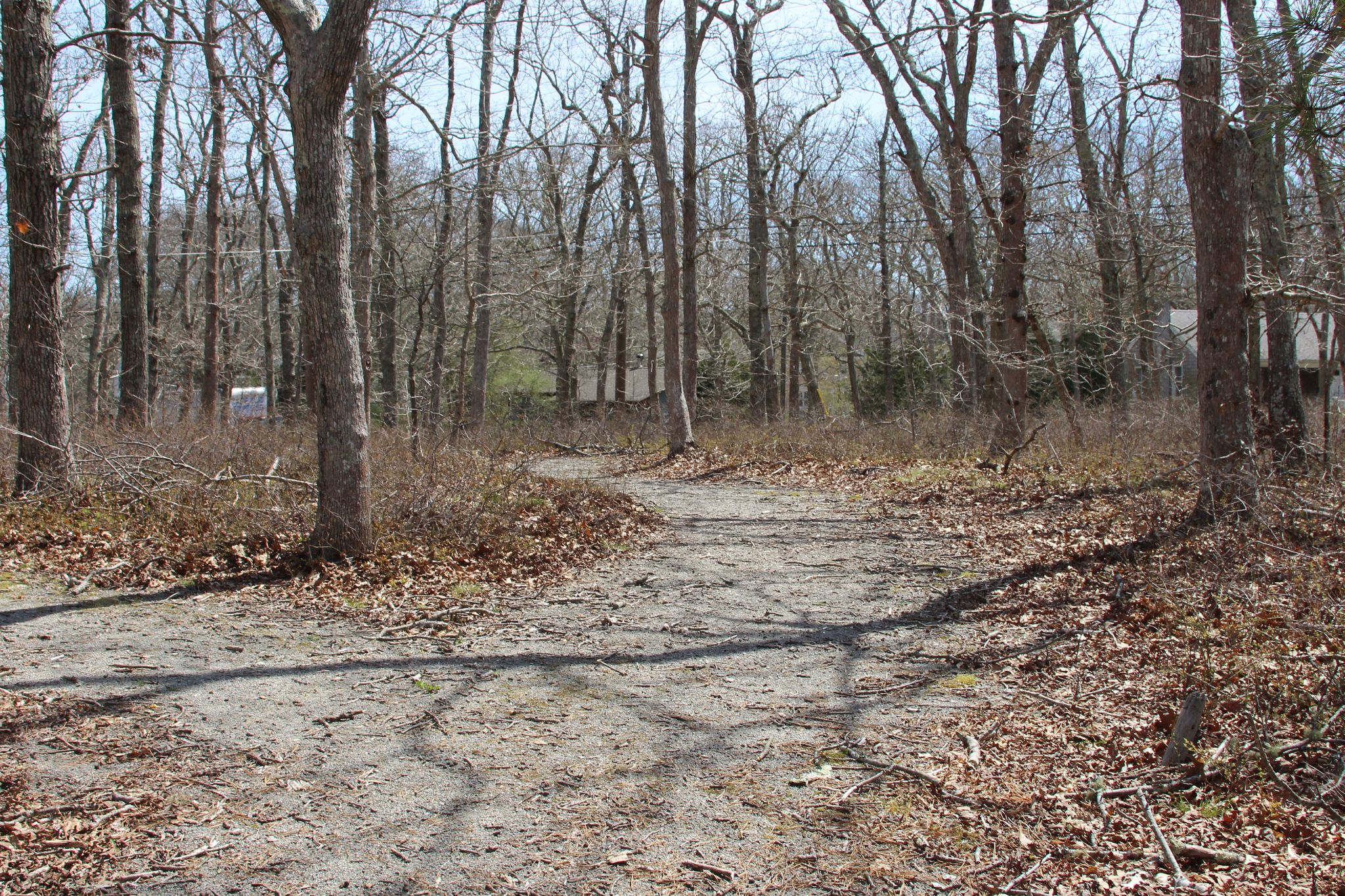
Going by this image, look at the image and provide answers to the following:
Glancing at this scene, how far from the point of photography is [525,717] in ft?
15.6

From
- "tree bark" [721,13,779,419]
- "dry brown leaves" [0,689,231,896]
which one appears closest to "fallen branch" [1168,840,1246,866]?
"dry brown leaves" [0,689,231,896]

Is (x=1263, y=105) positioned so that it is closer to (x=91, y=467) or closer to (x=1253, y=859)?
(x=1253, y=859)

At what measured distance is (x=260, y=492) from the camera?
9070mm

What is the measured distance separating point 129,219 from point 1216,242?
615 inches

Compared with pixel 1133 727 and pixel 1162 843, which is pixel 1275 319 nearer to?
pixel 1133 727

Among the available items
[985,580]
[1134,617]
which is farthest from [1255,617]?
[985,580]

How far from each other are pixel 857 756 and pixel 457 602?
12.3ft

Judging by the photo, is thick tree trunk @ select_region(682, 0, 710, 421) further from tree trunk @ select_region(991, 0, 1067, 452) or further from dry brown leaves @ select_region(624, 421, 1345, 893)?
dry brown leaves @ select_region(624, 421, 1345, 893)

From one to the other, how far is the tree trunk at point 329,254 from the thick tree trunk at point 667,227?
1072 cm

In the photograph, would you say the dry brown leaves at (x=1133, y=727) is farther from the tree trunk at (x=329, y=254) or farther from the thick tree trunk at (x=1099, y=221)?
the thick tree trunk at (x=1099, y=221)

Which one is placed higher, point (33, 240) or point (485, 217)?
point (485, 217)

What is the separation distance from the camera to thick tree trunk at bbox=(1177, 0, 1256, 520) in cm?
802

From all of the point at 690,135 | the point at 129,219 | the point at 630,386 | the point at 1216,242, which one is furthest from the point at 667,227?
the point at 630,386

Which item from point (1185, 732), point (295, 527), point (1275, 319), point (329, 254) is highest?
point (329, 254)
